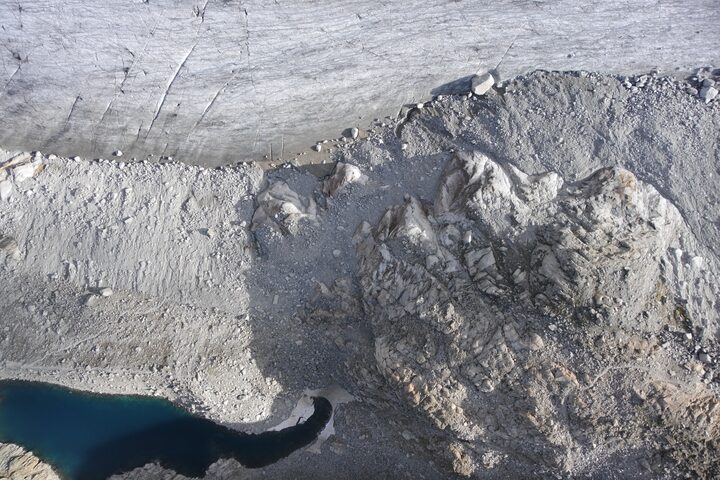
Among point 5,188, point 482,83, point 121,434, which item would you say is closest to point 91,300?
point 5,188

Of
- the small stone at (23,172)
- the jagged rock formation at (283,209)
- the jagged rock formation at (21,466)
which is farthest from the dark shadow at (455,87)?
the jagged rock formation at (21,466)

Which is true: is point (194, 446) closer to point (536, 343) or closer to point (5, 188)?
point (5, 188)

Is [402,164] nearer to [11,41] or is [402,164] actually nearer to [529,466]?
[529,466]

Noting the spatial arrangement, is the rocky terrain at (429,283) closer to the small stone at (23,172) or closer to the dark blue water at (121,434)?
the small stone at (23,172)

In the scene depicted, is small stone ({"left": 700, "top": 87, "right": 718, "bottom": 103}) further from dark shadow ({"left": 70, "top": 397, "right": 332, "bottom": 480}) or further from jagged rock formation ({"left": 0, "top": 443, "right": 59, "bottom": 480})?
jagged rock formation ({"left": 0, "top": 443, "right": 59, "bottom": 480})

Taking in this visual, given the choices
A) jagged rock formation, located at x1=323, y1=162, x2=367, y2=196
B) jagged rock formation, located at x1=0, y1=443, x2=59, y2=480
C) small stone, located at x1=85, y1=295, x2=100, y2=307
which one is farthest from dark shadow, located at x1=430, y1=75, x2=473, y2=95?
jagged rock formation, located at x1=0, y1=443, x2=59, y2=480

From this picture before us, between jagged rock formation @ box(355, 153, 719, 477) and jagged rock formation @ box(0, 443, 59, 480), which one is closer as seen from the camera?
jagged rock formation @ box(355, 153, 719, 477)
